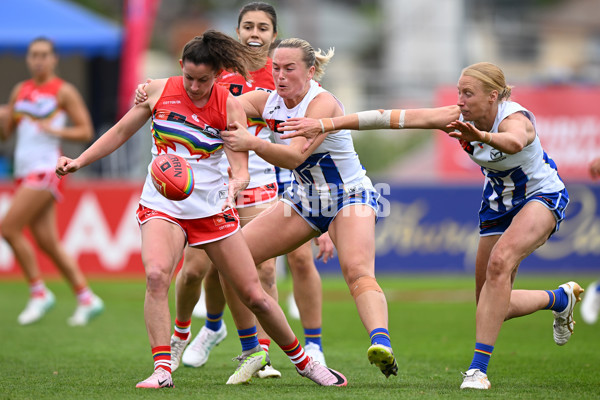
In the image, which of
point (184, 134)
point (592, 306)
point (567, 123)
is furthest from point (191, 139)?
point (567, 123)

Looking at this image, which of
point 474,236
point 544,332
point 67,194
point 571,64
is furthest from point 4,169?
point 571,64

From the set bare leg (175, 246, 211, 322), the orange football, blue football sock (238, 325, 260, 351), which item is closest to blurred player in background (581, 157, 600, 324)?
blue football sock (238, 325, 260, 351)

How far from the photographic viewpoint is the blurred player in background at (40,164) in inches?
352

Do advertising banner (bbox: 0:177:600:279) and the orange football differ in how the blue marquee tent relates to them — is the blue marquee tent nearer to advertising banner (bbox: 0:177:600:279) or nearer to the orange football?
advertising banner (bbox: 0:177:600:279)

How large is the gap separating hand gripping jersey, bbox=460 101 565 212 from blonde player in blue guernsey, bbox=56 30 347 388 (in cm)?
152

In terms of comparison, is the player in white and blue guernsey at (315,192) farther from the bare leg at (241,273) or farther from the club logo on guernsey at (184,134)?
the bare leg at (241,273)

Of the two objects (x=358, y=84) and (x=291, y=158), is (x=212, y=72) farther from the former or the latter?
(x=358, y=84)

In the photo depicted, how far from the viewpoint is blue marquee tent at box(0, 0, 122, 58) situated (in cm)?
1583

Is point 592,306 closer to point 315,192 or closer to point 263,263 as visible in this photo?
point 263,263

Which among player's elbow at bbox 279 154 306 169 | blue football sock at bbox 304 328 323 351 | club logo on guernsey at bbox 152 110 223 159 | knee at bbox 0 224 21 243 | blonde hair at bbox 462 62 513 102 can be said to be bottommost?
blue football sock at bbox 304 328 323 351

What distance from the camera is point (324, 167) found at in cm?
574

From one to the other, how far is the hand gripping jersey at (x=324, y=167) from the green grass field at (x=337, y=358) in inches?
48.5

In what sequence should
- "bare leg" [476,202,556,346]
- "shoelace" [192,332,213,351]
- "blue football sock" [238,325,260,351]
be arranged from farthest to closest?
"shoelace" [192,332,213,351]
"blue football sock" [238,325,260,351]
"bare leg" [476,202,556,346]

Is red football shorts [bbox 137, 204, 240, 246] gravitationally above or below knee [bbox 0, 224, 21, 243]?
above
